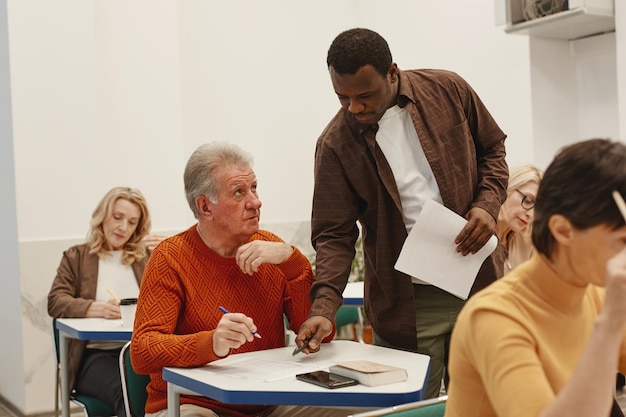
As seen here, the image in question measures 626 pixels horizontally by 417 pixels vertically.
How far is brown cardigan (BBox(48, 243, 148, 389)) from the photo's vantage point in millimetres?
3758

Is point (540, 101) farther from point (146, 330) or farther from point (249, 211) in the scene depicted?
point (146, 330)

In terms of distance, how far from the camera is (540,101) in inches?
188

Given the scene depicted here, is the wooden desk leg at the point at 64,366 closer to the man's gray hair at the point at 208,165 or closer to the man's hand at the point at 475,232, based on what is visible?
the man's gray hair at the point at 208,165

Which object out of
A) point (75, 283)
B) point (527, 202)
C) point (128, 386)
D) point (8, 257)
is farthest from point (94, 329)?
point (8, 257)

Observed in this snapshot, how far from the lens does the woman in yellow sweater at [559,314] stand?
1.02 m

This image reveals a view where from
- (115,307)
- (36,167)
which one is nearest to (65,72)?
(36,167)

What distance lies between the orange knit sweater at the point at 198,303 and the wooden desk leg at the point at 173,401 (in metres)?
0.07

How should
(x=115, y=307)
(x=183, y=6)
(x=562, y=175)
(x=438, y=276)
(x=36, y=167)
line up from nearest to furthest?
(x=562, y=175) → (x=438, y=276) → (x=115, y=307) → (x=36, y=167) → (x=183, y=6)

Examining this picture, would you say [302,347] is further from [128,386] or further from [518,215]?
[518,215]

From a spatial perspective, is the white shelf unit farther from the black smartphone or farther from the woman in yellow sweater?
the woman in yellow sweater

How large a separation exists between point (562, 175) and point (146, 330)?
4.72 ft

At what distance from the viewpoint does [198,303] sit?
230cm

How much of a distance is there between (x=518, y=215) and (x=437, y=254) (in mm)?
1186

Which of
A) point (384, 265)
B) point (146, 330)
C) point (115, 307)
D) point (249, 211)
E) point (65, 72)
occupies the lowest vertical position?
point (115, 307)
